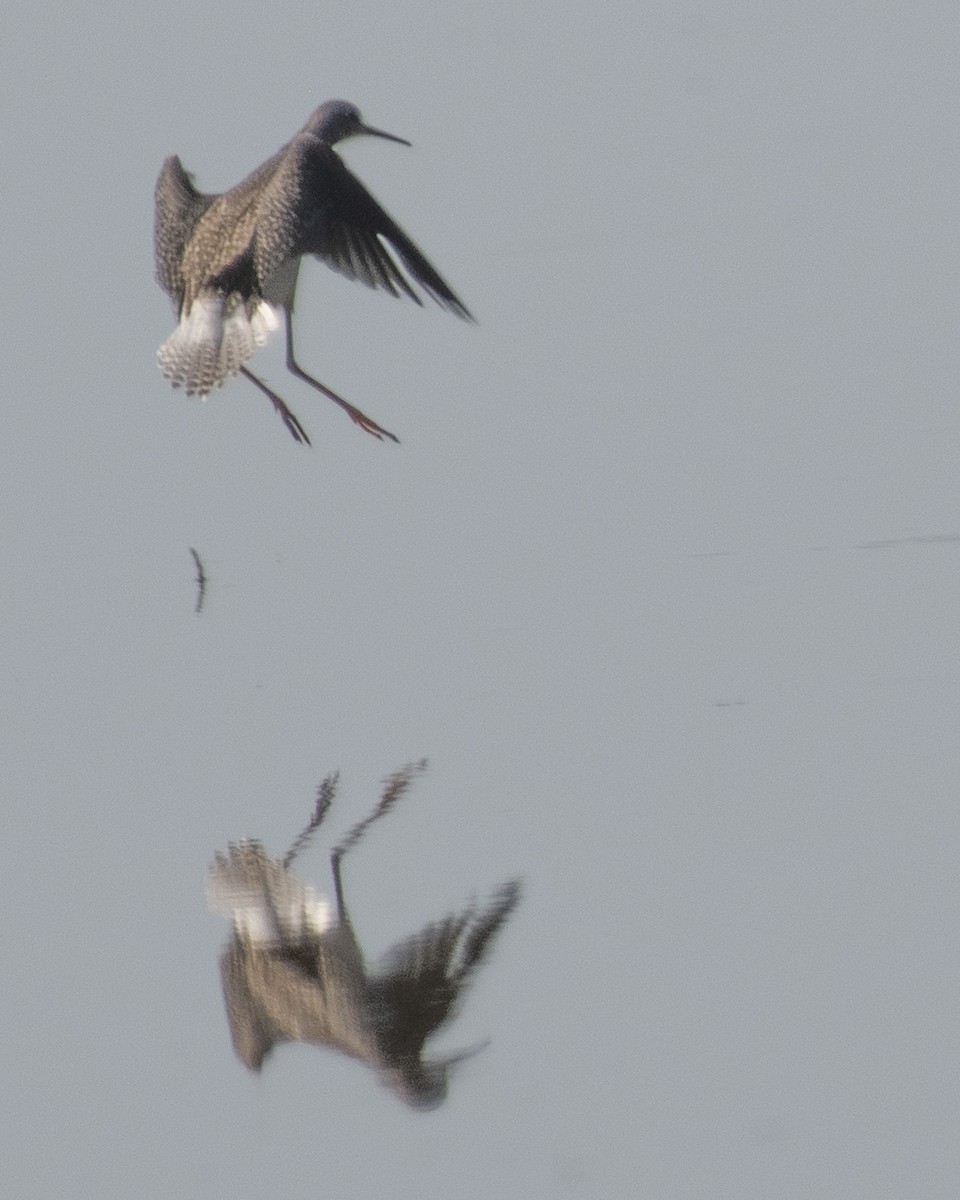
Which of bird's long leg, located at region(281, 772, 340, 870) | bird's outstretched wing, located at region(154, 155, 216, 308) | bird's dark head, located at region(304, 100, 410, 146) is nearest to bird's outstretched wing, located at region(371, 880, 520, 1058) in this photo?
bird's long leg, located at region(281, 772, 340, 870)

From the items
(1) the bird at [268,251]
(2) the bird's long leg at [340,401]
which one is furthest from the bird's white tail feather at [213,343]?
(2) the bird's long leg at [340,401]

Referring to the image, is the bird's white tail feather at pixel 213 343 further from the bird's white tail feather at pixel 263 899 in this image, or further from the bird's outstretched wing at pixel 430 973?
the bird's outstretched wing at pixel 430 973

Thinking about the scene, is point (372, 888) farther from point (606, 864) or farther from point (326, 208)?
point (326, 208)

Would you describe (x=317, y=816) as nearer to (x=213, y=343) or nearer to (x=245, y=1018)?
(x=245, y=1018)

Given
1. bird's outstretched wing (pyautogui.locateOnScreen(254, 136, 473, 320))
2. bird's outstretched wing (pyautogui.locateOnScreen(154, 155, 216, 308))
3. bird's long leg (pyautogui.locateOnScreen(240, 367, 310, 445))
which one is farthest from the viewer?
bird's outstretched wing (pyautogui.locateOnScreen(154, 155, 216, 308))

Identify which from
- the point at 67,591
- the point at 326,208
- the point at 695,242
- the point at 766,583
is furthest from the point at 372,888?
the point at 695,242

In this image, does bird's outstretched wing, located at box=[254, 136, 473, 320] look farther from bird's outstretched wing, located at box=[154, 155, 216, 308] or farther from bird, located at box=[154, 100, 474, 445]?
bird's outstretched wing, located at box=[154, 155, 216, 308]
